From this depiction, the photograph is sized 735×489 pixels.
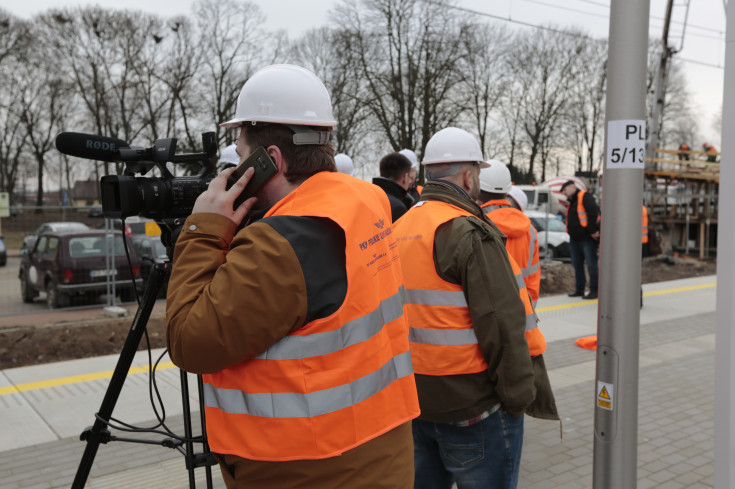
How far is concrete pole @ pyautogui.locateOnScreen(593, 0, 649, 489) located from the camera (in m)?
2.39

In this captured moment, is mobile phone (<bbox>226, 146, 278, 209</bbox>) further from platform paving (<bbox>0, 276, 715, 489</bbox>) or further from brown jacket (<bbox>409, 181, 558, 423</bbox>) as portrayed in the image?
platform paving (<bbox>0, 276, 715, 489</bbox>)

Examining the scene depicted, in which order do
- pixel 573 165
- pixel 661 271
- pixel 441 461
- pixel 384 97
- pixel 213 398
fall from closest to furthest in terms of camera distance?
pixel 213 398 → pixel 441 461 → pixel 661 271 → pixel 384 97 → pixel 573 165

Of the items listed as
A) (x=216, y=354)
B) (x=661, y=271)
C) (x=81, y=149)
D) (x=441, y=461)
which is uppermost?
(x=81, y=149)

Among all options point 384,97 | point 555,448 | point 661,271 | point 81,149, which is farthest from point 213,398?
point 384,97

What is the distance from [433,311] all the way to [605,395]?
29.0 inches

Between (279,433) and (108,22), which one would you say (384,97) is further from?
(279,433)

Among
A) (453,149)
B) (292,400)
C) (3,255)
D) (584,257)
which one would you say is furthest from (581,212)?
(3,255)

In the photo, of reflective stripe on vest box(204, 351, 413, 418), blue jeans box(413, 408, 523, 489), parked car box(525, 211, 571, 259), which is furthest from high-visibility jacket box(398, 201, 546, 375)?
parked car box(525, 211, 571, 259)

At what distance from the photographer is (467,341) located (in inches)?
98.1

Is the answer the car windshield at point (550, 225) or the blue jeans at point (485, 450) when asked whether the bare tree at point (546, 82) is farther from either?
the blue jeans at point (485, 450)

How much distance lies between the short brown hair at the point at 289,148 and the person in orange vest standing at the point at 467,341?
0.82m

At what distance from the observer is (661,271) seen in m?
15.6

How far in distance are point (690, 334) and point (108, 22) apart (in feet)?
110

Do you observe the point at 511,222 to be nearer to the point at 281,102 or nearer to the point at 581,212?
the point at 281,102
